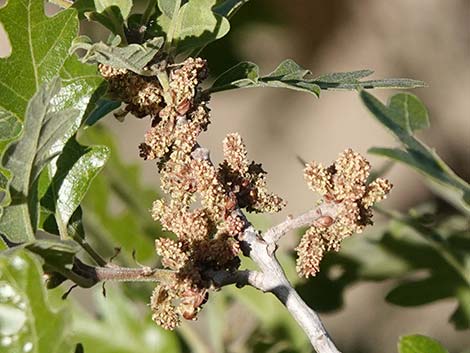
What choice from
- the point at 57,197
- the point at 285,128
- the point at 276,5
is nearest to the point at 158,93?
the point at 57,197

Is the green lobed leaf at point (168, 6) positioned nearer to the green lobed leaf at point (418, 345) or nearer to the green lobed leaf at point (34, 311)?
the green lobed leaf at point (34, 311)

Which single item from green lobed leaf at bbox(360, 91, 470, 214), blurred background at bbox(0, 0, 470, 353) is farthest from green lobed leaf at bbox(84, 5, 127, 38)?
blurred background at bbox(0, 0, 470, 353)

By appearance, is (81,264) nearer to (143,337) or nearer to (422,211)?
(143,337)

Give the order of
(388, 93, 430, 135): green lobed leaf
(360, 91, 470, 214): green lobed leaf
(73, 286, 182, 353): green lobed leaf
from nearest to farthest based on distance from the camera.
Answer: (360, 91, 470, 214): green lobed leaf < (388, 93, 430, 135): green lobed leaf < (73, 286, 182, 353): green lobed leaf

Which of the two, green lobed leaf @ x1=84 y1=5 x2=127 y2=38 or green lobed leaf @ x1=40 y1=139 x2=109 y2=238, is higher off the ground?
green lobed leaf @ x1=84 y1=5 x2=127 y2=38

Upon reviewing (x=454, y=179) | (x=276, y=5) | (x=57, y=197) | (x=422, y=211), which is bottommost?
(x=276, y=5)

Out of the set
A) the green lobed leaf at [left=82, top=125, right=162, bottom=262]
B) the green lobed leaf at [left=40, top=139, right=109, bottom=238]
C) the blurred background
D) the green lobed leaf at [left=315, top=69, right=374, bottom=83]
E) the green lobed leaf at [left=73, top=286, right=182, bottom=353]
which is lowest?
the blurred background

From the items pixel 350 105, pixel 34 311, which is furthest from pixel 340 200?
pixel 350 105

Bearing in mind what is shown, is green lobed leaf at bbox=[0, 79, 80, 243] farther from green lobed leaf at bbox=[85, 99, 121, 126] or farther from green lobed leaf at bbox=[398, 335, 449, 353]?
green lobed leaf at bbox=[398, 335, 449, 353]
